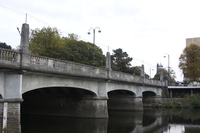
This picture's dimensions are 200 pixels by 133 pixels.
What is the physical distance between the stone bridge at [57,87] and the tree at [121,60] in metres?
14.9

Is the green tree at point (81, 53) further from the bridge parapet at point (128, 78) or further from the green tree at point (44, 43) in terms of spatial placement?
the bridge parapet at point (128, 78)

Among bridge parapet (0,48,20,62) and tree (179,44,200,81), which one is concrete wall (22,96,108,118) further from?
tree (179,44,200,81)

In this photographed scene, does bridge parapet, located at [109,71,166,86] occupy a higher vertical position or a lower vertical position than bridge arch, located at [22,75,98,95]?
higher

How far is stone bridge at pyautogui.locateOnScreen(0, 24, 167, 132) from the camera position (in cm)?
1232

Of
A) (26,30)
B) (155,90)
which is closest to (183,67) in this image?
(155,90)

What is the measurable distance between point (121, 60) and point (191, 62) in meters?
15.1

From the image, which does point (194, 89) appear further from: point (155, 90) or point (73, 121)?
point (73, 121)

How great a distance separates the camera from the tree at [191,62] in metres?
48.4

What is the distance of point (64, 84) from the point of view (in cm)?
1758

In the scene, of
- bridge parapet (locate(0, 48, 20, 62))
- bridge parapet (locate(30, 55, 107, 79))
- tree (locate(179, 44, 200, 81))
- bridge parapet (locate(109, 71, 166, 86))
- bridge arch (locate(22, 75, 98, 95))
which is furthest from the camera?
tree (locate(179, 44, 200, 81))

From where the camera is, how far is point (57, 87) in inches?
864

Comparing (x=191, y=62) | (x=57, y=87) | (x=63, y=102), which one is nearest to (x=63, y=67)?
(x=57, y=87)

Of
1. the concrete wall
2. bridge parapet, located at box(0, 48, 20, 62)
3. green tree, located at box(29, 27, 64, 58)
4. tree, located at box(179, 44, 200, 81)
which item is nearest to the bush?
tree, located at box(179, 44, 200, 81)

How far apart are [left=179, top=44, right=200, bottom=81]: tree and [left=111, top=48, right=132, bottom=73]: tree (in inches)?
463
